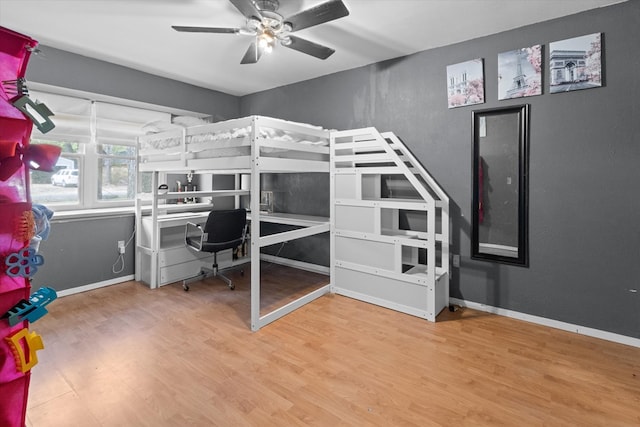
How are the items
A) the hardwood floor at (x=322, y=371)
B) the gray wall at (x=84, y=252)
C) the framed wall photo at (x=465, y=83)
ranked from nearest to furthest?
1. the hardwood floor at (x=322, y=371)
2. the framed wall photo at (x=465, y=83)
3. the gray wall at (x=84, y=252)

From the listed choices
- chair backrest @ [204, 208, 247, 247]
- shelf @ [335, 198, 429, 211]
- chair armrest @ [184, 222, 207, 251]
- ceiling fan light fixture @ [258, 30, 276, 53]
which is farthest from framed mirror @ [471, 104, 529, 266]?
chair armrest @ [184, 222, 207, 251]

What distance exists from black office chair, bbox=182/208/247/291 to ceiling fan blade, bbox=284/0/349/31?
1922mm

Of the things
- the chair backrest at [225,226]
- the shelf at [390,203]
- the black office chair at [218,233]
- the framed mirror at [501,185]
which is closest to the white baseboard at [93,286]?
the black office chair at [218,233]

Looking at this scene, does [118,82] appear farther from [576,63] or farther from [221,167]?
[576,63]

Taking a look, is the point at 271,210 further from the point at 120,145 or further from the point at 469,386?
the point at 469,386

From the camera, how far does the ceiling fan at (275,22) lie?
75.7 inches

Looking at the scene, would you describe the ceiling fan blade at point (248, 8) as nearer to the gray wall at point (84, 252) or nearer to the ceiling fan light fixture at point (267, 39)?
the ceiling fan light fixture at point (267, 39)

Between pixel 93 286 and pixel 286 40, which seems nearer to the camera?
pixel 286 40

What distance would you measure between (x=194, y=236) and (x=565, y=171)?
353 centimetres

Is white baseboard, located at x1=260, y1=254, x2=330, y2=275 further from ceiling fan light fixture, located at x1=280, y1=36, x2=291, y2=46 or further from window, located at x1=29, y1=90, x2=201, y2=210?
ceiling fan light fixture, located at x1=280, y1=36, x2=291, y2=46

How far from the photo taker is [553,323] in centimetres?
260

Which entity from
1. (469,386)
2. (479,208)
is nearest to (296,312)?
(469,386)

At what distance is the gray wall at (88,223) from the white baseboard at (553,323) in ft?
12.0

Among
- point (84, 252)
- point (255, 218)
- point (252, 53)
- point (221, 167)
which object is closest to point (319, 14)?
point (252, 53)
